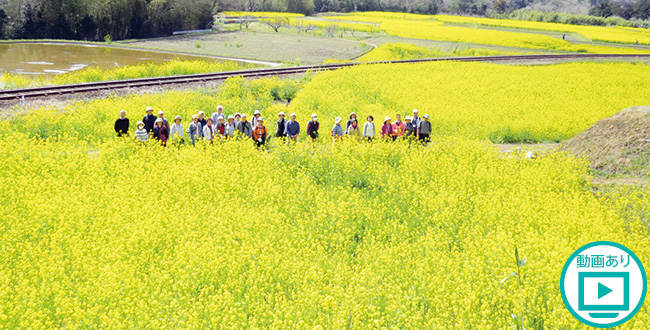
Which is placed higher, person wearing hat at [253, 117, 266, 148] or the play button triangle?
person wearing hat at [253, 117, 266, 148]

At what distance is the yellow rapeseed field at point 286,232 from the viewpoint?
20.8 feet

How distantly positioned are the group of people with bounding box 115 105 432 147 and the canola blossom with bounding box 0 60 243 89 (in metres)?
13.3

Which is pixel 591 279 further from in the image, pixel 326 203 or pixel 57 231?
pixel 57 231

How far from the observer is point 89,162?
455 inches

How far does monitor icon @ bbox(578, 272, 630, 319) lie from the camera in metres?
4.39

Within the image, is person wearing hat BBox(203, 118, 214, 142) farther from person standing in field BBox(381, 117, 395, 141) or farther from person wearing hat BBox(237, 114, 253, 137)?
person standing in field BBox(381, 117, 395, 141)

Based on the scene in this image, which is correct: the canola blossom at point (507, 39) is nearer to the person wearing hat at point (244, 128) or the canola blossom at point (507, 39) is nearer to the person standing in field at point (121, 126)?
the person wearing hat at point (244, 128)

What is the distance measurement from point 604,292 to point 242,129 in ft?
34.6

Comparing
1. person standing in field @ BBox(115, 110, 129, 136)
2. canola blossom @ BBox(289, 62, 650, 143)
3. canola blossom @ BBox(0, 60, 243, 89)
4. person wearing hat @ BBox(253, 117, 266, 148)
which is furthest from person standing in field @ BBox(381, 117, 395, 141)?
canola blossom @ BBox(0, 60, 243, 89)

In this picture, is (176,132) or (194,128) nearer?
(176,132)

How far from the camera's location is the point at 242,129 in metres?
13.5

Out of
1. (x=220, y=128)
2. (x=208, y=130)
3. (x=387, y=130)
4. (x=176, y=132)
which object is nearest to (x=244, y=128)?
(x=220, y=128)

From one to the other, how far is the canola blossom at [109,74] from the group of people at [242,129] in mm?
13348

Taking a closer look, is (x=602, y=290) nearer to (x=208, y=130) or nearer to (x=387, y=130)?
(x=387, y=130)
